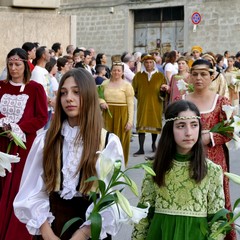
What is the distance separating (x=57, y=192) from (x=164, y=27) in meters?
25.8

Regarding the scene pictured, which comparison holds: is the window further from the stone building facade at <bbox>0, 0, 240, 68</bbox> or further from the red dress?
the red dress

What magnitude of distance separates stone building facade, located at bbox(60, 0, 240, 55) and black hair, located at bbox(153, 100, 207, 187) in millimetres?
22701

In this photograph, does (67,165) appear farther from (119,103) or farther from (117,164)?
(119,103)

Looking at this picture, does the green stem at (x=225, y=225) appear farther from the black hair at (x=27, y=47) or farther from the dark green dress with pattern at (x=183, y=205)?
the black hair at (x=27, y=47)

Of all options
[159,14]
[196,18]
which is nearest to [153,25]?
[159,14]

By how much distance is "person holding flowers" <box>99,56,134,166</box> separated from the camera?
951cm

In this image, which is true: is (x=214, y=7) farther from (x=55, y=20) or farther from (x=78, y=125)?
(x=78, y=125)

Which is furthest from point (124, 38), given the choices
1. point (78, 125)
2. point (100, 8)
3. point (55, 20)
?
point (78, 125)

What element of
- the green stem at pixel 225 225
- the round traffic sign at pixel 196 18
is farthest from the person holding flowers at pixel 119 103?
the round traffic sign at pixel 196 18

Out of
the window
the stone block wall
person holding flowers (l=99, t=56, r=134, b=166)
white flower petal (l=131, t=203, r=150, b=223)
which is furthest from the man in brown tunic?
the window

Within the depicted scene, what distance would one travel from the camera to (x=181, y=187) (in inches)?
148

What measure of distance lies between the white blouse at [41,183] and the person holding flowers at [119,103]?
231 inches

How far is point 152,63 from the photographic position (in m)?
11.1

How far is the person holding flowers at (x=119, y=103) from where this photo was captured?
951 centimetres
